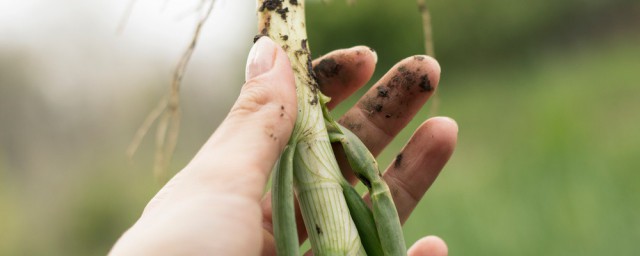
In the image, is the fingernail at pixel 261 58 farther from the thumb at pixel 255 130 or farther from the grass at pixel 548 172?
the grass at pixel 548 172

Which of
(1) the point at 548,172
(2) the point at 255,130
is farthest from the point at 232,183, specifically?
(1) the point at 548,172

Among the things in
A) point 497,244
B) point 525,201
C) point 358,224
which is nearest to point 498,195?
point 525,201

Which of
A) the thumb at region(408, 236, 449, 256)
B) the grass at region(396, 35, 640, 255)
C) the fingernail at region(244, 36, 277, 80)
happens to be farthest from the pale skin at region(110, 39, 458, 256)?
the grass at region(396, 35, 640, 255)

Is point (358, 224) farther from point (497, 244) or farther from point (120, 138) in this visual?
point (120, 138)

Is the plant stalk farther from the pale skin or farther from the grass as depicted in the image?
the grass

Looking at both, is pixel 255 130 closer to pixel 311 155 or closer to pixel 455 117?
pixel 311 155

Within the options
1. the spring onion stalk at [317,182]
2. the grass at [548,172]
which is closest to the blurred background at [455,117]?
the grass at [548,172]
